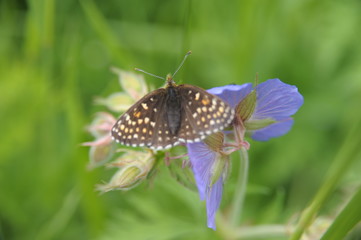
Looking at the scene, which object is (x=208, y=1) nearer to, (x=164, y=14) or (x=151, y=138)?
(x=164, y=14)

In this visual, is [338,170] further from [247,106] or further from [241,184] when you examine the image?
[241,184]

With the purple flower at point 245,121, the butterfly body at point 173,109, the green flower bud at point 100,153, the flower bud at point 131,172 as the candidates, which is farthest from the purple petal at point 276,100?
the green flower bud at point 100,153

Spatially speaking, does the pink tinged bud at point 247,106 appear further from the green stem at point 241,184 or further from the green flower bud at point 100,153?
the green flower bud at point 100,153

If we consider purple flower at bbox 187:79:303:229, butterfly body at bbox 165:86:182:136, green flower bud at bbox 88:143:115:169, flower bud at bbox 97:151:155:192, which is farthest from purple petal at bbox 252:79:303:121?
green flower bud at bbox 88:143:115:169

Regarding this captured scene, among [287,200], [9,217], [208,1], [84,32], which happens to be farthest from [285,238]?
[84,32]

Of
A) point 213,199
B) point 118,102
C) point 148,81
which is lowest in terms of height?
point 148,81

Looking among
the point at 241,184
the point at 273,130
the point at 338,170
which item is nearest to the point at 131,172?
the point at 241,184
